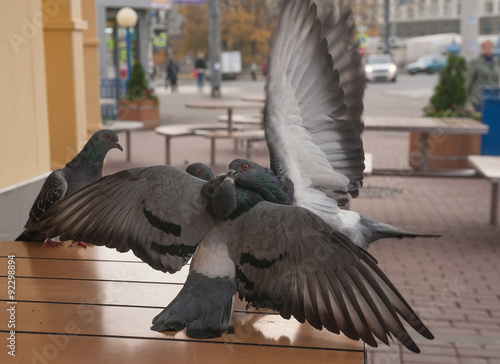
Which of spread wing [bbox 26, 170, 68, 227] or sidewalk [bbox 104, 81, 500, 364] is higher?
spread wing [bbox 26, 170, 68, 227]

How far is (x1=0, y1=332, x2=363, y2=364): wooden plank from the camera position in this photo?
5.32ft

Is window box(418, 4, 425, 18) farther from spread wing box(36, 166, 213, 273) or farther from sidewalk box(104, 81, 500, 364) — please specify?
spread wing box(36, 166, 213, 273)

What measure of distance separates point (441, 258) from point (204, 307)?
14.4ft

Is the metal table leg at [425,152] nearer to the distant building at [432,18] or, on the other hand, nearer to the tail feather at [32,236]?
the tail feather at [32,236]

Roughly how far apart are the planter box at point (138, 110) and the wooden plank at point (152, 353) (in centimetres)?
1392

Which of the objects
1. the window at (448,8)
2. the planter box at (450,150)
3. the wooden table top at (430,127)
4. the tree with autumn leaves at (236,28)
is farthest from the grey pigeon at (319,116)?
the window at (448,8)

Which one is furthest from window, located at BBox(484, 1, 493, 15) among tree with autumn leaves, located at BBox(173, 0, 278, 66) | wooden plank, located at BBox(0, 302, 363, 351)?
wooden plank, located at BBox(0, 302, 363, 351)

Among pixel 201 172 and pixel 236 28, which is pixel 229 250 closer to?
pixel 201 172

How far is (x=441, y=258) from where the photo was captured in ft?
18.6

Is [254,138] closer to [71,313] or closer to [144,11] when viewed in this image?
[71,313]

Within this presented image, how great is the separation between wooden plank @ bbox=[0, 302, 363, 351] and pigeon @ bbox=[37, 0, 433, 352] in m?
0.07

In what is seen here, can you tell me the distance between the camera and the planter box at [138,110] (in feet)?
50.4

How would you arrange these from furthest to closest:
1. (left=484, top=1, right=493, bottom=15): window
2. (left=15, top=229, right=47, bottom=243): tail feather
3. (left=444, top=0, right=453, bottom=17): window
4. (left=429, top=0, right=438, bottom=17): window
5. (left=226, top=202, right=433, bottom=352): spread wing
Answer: (left=429, top=0, right=438, bottom=17): window < (left=444, top=0, right=453, bottom=17): window < (left=484, top=1, right=493, bottom=15): window < (left=15, top=229, right=47, bottom=243): tail feather < (left=226, top=202, right=433, bottom=352): spread wing

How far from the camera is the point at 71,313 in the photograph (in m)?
1.95
